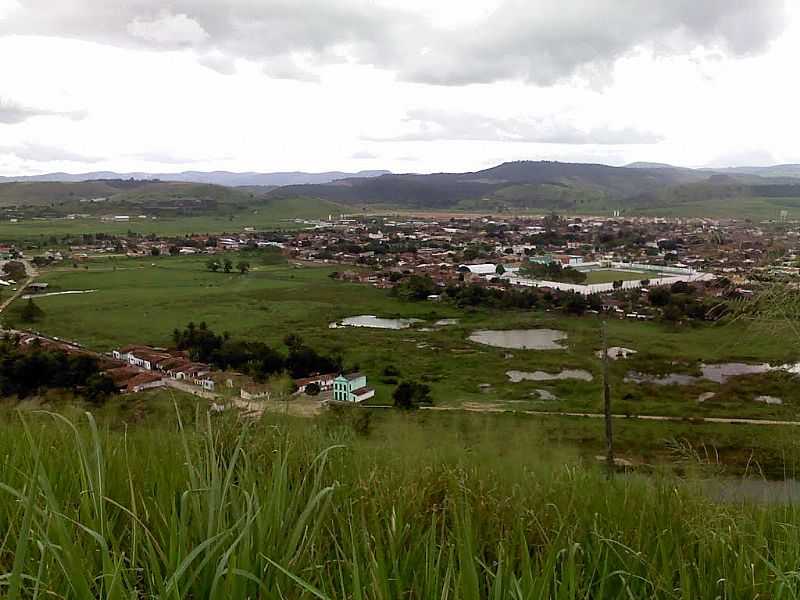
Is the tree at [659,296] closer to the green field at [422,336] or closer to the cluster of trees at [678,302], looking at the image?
the cluster of trees at [678,302]

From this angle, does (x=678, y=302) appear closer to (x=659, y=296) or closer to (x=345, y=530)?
(x=659, y=296)

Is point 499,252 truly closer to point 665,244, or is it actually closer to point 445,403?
point 665,244

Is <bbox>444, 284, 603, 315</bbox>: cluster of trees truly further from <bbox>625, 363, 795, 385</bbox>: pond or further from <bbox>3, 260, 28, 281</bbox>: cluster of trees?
<bbox>3, 260, 28, 281</bbox>: cluster of trees

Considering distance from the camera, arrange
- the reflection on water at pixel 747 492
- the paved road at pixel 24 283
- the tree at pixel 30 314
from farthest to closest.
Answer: the paved road at pixel 24 283 → the tree at pixel 30 314 → the reflection on water at pixel 747 492

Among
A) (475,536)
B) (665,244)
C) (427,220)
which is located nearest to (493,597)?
(475,536)

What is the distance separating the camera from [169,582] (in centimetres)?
104

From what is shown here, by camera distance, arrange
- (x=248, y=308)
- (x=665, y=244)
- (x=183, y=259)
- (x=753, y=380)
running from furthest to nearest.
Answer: (x=183, y=259)
(x=665, y=244)
(x=248, y=308)
(x=753, y=380)

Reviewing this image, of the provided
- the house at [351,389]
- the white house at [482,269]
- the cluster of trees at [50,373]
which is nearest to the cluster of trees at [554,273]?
the white house at [482,269]

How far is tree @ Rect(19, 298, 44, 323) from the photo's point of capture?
22969mm

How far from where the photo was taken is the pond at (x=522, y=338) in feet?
71.8

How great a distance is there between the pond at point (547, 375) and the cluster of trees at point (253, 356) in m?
4.78

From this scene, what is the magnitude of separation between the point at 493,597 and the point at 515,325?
24283mm

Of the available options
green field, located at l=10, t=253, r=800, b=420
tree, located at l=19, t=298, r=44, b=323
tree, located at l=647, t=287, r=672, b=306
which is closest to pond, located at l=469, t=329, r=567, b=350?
green field, located at l=10, t=253, r=800, b=420

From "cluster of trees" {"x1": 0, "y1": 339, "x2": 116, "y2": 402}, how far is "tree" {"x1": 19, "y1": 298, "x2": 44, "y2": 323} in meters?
8.90
